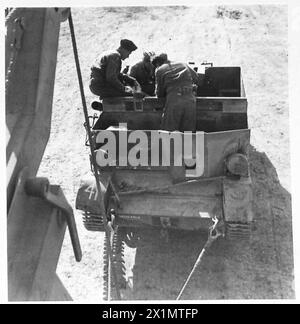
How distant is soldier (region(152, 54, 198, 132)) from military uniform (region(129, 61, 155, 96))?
993mm

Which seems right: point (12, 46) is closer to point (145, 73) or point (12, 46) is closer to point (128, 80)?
point (128, 80)

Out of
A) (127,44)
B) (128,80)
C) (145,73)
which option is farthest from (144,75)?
(127,44)

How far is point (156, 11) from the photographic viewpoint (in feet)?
43.2

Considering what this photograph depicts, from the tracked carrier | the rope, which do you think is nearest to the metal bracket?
the rope

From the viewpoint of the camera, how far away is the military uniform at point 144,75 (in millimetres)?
7629

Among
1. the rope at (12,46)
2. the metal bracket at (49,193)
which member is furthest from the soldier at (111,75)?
the metal bracket at (49,193)

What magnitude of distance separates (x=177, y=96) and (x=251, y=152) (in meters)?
2.73

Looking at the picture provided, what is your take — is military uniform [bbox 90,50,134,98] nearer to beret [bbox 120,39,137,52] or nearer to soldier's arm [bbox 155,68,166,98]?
beret [bbox 120,39,137,52]

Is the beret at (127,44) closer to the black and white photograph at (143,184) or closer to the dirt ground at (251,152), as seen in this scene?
the black and white photograph at (143,184)
